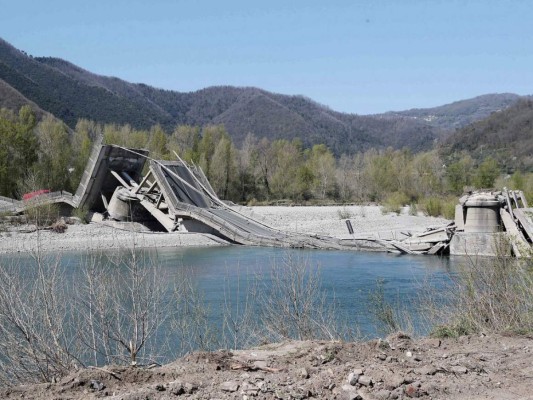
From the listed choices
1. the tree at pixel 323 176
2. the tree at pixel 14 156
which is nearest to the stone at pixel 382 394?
the tree at pixel 14 156

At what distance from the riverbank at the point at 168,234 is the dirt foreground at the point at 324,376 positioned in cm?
1882

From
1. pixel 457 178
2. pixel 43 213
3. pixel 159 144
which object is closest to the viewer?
pixel 43 213

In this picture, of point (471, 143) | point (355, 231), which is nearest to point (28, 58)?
point (471, 143)

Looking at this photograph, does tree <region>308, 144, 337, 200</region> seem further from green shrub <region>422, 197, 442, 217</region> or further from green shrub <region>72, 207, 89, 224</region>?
green shrub <region>72, 207, 89, 224</region>

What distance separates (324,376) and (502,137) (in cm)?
11081

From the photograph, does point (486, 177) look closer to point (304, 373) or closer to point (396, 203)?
point (396, 203)

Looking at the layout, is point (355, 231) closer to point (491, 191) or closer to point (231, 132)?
point (491, 191)

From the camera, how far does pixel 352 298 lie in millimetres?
16531

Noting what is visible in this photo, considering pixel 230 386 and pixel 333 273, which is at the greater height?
pixel 230 386

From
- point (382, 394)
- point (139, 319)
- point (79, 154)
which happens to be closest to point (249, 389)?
point (382, 394)

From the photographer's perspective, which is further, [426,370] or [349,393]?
[426,370]

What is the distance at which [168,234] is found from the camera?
3247 centimetres

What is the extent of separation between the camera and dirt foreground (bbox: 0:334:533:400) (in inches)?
224

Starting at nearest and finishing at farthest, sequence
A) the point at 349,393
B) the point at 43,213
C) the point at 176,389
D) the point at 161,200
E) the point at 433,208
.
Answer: the point at 349,393 → the point at 176,389 → the point at 43,213 → the point at 161,200 → the point at 433,208
